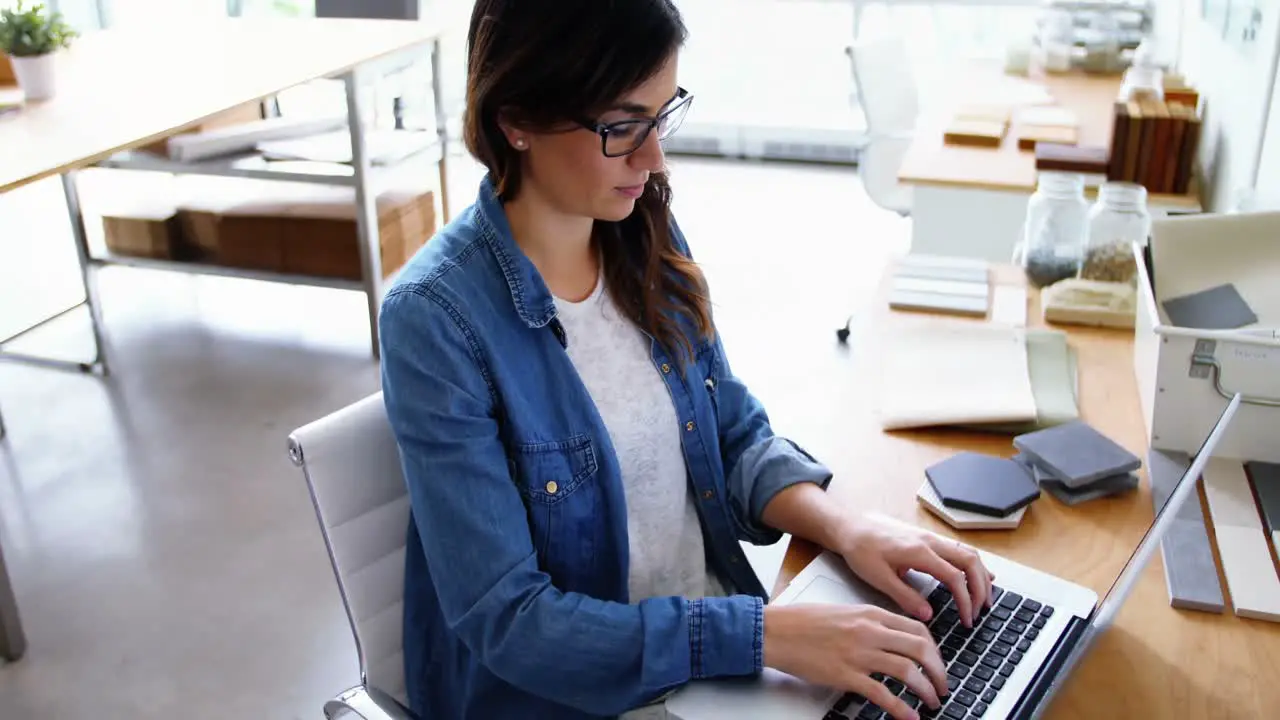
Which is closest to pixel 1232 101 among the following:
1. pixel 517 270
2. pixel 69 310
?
pixel 517 270

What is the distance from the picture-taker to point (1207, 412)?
1.34 m

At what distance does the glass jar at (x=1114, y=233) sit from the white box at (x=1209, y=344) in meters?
0.27

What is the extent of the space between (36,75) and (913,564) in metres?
2.70

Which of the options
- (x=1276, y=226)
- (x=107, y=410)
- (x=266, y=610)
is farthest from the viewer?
(x=107, y=410)

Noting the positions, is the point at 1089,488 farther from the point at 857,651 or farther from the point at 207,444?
Result: the point at 207,444

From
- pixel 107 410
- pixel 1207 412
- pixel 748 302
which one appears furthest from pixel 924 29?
pixel 1207 412

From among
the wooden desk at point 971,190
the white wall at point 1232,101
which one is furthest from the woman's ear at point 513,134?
the wooden desk at point 971,190

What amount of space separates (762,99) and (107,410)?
3.44 m

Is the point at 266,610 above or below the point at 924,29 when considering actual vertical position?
below

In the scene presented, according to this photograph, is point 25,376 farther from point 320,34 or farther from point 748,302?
point 748,302

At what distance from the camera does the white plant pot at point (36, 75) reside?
2.83 m

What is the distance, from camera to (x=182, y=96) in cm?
286

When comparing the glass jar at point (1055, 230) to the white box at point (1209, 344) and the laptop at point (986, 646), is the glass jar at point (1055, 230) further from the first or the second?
the laptop at point (986, 646)

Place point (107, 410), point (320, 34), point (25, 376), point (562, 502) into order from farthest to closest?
point (320, 34) < point (25, 376) < point (107, 410) < point (562, 502)
